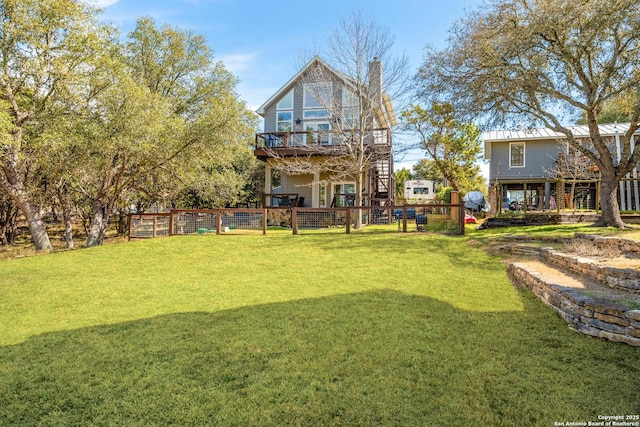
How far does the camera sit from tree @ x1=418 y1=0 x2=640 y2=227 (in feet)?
31.8

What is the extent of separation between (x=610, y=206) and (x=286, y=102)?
48.2 ft

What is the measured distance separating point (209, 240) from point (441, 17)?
38.7 ft

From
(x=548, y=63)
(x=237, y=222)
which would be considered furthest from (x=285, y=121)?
(x=548, y=63)

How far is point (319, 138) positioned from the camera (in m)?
16.7

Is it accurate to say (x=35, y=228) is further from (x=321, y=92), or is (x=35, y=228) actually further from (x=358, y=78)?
(x=358, y=78)

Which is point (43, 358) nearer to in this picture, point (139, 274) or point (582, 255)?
point (139, 274)

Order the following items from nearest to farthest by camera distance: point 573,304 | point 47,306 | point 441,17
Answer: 1. point 573,304
2. point 47,306
3. point 441,17

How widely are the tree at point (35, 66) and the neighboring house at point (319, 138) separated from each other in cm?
759

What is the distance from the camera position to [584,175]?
→ 1731 cm

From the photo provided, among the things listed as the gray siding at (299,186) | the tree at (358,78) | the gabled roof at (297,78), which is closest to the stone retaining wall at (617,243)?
the tree at (358,78)

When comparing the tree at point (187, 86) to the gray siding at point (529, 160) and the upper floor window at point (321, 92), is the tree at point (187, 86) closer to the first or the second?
the upper floor window at point (321, 92)

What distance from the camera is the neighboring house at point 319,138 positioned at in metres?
14.7

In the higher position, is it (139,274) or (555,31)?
(555,31)

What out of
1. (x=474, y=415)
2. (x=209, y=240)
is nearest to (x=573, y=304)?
(x=474, y=415)
